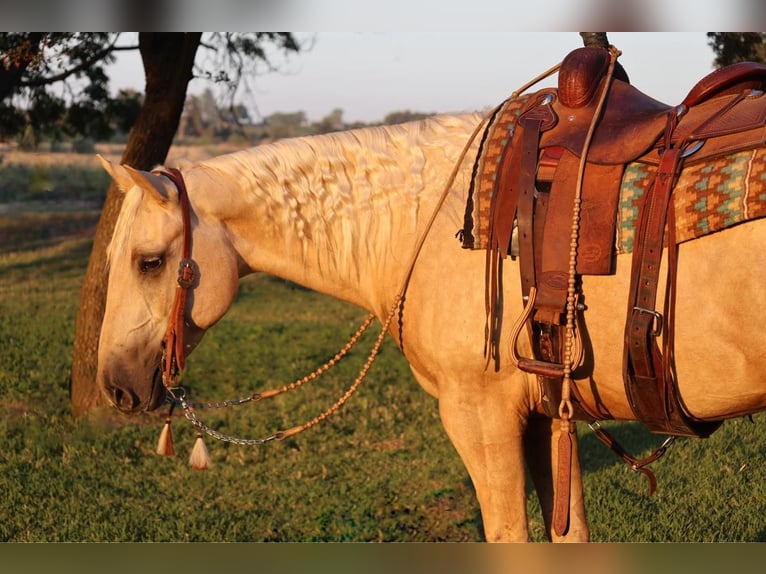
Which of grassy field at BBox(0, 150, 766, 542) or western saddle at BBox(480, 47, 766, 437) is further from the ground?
western saddle at BBox(480, 47, 766, 437)

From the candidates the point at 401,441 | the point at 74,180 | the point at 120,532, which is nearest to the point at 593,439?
the point at 401,441

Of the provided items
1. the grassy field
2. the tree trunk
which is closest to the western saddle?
the grassy field

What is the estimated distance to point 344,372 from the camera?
784cm

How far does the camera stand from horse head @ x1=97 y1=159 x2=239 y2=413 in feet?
9.96

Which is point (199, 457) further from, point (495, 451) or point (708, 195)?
point (708, 195)

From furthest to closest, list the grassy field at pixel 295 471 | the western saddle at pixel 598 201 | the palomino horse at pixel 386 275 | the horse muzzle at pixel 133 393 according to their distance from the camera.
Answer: the grassy field at pixel 295 471 < the horse muzzle at pixel 133 393 < the palomino horse at pixel 386 275 < the western saddle at pixel 598 201

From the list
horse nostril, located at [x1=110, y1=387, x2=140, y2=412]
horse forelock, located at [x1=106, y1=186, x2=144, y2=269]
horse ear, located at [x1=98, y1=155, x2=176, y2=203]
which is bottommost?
horse nostril, located at [x1=110, y1=387, x2=140, y2=412]

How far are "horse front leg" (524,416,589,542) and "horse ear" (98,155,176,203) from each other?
1.54m

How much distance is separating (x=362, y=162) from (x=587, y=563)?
1572mm

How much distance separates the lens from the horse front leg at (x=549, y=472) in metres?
3.16

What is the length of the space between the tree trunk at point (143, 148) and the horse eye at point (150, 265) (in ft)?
11.3

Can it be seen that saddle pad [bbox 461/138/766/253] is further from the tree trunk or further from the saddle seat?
the tree trunk

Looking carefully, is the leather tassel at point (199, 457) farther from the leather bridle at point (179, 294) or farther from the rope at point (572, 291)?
the rope at point (572, 291)

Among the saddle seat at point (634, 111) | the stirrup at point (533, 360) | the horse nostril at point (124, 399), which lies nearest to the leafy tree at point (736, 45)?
the saddle seat at point (634, 111)
